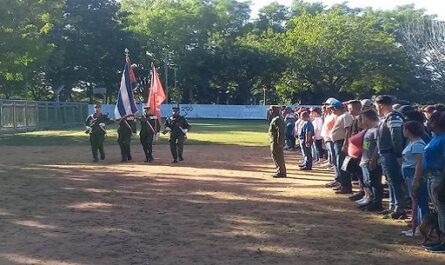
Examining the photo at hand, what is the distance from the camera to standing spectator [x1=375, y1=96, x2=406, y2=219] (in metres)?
9.35

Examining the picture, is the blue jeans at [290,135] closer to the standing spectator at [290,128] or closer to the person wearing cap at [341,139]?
the standing spectator at [290,128]

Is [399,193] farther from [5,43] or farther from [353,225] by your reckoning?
[5,43]

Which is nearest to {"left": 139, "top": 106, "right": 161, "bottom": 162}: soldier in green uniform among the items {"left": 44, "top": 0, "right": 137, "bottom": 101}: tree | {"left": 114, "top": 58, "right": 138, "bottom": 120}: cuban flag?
{"left": 114, "top": 58, "right": 138, "bottom": 120}: cuban flag

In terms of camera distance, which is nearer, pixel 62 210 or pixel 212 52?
pixel 62 210

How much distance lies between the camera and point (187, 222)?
9.63 metres

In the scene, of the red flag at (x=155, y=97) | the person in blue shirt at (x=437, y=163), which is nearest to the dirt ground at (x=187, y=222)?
the person in blue shirt at (x=437, y=163)

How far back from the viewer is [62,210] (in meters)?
10.8

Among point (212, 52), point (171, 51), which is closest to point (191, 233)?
point (212, 52)

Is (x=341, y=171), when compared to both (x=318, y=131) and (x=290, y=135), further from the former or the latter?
(x=290, y=135)

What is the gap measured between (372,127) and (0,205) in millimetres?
6783

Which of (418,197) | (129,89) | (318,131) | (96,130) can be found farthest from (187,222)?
(129,89)

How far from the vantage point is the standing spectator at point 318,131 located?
18.4 meters

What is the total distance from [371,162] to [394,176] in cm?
61

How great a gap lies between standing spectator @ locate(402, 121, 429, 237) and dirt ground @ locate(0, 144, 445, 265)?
1.50 ft
